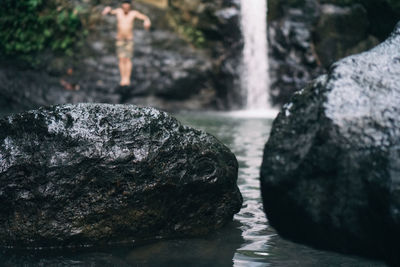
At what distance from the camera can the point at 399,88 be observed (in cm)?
261

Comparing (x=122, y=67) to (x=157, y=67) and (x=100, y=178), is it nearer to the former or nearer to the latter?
(x=157, y=67)

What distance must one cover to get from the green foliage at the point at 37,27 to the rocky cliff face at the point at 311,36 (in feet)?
18.1

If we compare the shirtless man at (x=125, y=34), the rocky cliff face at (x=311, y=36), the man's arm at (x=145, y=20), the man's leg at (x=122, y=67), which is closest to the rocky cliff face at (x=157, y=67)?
the man's leg at (x=122, y=67)

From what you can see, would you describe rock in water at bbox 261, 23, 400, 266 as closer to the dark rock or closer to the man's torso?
the man's torso

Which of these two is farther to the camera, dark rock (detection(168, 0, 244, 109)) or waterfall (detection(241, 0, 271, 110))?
dark rock (detection(168, 0, 244, 109))

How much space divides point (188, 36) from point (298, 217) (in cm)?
1157

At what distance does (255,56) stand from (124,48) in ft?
13.5

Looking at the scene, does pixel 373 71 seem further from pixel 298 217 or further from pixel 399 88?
pixel 298 217

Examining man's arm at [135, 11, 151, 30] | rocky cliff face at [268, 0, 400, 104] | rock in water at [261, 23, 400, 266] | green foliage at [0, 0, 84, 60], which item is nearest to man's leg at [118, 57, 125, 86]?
man's arm at [135, 11, 151, 30]

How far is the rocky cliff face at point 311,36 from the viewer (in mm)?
12406

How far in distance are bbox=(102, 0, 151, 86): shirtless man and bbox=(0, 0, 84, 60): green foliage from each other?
1.94m

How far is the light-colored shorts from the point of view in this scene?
440 inches

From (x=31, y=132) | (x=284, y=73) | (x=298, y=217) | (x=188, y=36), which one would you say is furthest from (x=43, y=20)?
(x=298, y=217)

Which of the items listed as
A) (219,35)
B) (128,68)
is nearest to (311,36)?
(219,35)
